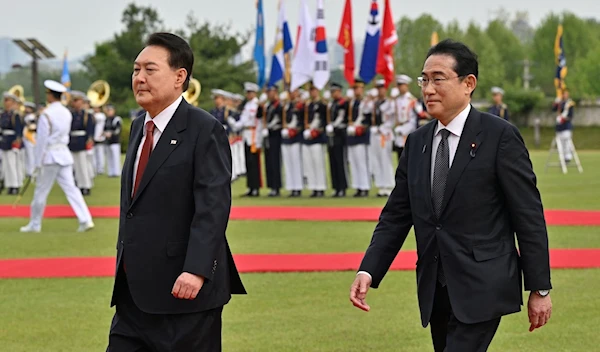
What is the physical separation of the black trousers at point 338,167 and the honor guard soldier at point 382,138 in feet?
2.05

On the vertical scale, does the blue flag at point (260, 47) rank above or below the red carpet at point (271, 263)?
above

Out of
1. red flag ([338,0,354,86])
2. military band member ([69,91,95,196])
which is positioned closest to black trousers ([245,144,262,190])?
red flag ([338,0,354,86])

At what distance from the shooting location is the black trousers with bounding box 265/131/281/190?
22.0m

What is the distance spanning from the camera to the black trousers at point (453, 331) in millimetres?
4625

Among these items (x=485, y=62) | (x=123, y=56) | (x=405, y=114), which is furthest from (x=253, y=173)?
(x=485, y=62)

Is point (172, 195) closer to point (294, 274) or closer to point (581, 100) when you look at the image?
point (294, 274)

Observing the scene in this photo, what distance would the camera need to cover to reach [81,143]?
2302 cm

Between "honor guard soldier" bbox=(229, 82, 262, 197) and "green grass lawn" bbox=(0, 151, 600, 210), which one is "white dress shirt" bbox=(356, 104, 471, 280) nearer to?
"green grass lawn" bbox=(0, 151, 600, 210)

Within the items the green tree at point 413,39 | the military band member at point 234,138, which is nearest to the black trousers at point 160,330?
the military band member at point 234,138

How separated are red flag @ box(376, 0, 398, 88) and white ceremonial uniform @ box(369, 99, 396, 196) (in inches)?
72.6

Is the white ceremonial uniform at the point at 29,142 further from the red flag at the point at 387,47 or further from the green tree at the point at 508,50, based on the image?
the green tree at the point at 508,50

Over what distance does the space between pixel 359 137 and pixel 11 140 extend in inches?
309

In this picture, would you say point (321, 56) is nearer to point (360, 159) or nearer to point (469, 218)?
point (360, 159)

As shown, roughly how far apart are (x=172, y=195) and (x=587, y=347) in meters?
3.61
